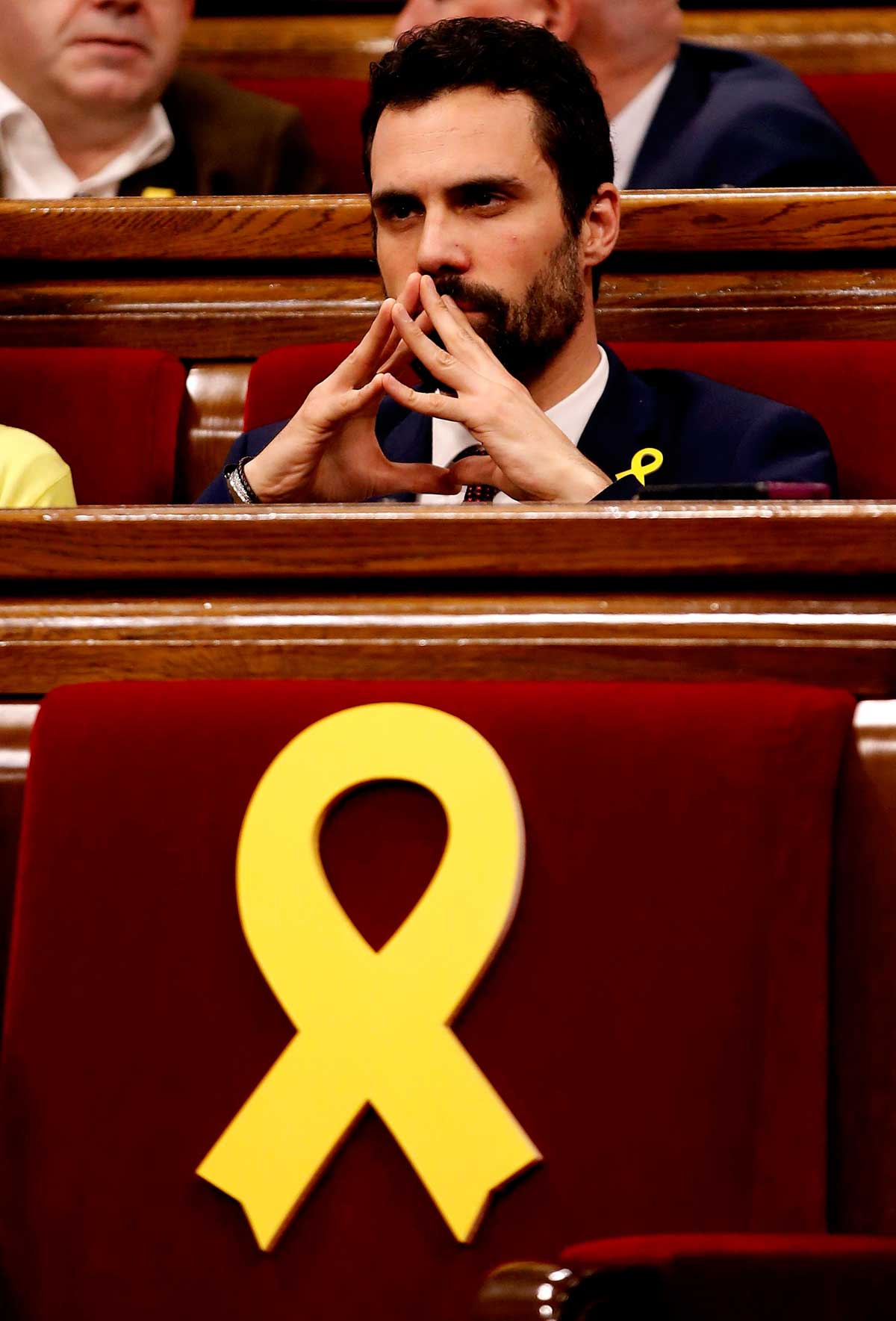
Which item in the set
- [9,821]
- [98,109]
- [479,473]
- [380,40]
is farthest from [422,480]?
[380,40]

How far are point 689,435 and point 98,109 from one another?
367 millimetres

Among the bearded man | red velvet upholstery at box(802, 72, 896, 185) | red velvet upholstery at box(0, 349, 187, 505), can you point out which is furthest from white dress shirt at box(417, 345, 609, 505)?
red velvet upholstery at box(802, 72, 896, 185)

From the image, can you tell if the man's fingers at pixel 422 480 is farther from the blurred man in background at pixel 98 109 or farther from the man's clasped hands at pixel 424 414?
the blurred man in background at pixel 98 109

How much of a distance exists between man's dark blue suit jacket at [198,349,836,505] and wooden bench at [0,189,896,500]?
6cm

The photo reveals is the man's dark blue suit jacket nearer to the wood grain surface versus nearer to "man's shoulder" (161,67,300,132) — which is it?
the wood grain surface

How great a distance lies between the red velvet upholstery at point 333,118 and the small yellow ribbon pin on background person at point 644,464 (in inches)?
14.9

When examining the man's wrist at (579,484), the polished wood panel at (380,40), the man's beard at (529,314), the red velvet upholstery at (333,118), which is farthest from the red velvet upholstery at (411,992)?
the polished wood panel at (380,40)

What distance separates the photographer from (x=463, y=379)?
0.53 metres

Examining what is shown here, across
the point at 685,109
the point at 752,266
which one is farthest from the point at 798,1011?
the point at 685,109

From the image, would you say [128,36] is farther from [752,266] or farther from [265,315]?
[752,266]

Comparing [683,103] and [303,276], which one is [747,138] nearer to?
[683,103]

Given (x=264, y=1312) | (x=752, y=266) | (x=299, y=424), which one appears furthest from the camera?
(x=752, y=266)

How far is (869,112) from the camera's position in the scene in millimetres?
865

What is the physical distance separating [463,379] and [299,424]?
0.06m
